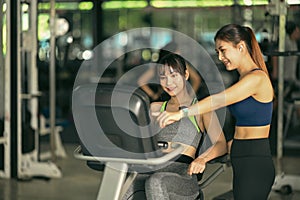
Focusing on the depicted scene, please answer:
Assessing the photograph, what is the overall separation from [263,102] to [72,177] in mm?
3627

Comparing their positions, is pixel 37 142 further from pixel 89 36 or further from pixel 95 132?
pixel 89 36

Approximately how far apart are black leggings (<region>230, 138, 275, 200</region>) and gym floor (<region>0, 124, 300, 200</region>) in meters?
1.57

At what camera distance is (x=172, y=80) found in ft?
9.82

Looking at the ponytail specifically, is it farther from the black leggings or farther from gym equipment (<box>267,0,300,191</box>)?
gym equipment (<box>267,0,300,191</box>)

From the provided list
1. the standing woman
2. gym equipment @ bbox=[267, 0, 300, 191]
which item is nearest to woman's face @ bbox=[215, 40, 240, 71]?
the standing woman

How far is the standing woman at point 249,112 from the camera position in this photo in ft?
9.49

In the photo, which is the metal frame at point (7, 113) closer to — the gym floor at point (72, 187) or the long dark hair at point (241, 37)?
the gym floor at point (72, 187)

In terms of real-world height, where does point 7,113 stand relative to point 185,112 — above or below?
below

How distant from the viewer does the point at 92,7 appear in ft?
30.0

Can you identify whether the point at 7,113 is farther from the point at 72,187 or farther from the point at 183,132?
the point at 183,132

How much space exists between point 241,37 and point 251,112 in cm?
33

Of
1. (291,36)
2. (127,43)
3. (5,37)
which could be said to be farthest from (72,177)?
(127,43)

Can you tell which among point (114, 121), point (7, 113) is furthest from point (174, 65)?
point (7, 113)

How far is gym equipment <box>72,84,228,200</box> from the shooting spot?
268cm
